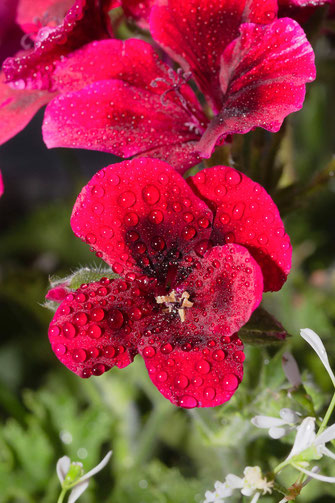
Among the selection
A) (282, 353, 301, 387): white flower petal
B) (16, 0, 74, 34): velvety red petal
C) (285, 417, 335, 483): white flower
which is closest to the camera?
(285, 417, 335, 483): white flower

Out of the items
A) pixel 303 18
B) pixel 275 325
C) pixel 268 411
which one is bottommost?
pixel 268 411

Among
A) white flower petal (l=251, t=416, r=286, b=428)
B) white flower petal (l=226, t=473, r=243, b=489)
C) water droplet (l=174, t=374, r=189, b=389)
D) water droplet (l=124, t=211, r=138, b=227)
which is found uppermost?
water droplet (l=124, t=211, r=138, b=227)

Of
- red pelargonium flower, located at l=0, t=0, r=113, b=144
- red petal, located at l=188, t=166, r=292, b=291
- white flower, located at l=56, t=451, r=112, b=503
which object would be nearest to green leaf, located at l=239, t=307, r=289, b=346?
red petal, located at l=188, t=166, r=292, b=291

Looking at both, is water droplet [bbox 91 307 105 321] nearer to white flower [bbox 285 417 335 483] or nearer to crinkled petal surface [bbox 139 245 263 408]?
crinkled petal surface [bbox 139 245 263 408]

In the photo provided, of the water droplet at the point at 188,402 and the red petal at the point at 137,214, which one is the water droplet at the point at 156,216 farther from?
the water droplet at the point at 188,402

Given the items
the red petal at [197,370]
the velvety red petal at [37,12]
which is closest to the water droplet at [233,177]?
the red petal at [197,370]

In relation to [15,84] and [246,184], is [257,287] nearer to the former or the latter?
[246,184]

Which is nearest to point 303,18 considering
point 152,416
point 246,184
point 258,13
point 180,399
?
point 258,13
